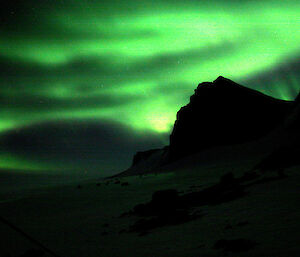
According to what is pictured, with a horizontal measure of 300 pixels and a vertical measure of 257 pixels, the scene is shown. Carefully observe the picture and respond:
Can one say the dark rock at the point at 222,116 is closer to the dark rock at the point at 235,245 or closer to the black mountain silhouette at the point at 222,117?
the black mountain silhouette at the point at 222,117

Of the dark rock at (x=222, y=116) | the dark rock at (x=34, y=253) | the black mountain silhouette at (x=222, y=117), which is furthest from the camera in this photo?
the dark rock at (x=222, y=116)

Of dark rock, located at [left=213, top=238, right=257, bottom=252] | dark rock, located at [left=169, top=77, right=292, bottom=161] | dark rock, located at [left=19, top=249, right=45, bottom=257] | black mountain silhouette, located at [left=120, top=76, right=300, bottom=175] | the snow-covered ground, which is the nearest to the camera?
dark rock, located at [left=213, top=238, right=257, bottom=252]

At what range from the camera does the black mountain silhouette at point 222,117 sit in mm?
73125

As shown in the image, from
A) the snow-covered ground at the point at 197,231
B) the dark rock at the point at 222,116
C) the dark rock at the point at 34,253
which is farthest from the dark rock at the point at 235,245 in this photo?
the dark rock at the point at 222,116

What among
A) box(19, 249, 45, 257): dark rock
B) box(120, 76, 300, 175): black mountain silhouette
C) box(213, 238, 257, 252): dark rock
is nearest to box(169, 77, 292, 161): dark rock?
box(120, 76, 300, 175): black mountain silhouette

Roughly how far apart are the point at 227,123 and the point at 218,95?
835 cm

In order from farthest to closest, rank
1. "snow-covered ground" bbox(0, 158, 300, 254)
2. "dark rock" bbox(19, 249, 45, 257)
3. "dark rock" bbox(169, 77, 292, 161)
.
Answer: "dark rock" bbox(169, 77, 292, 161) → "dark rock" bbox(19, 249, 45, 257) → "snow-covered ground" bbox(0, 158, 300, 254)

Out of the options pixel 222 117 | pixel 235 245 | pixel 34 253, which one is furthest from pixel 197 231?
pixel 222 117

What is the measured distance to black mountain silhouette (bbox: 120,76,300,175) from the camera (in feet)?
240

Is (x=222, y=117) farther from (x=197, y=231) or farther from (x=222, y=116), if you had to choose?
(x=197, y=231)

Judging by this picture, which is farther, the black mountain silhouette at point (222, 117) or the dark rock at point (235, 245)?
the black mountain silhouette at point (222, 117)

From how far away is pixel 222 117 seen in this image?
77.6 m

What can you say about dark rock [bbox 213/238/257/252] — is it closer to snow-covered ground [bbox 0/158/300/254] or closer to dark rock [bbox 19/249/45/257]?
snow-covered ground [bbox 0/158/300/254]

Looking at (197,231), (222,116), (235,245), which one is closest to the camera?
(235,245)
